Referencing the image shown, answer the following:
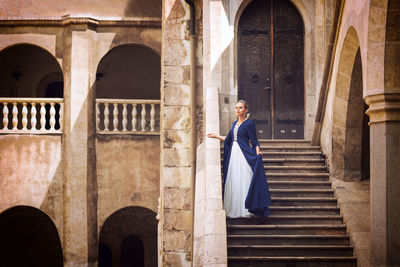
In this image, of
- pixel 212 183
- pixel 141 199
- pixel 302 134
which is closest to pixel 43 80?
pixel 141 199

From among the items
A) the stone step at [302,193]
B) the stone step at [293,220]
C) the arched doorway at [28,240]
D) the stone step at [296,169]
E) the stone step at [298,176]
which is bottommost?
the arched doorway at [28,240]

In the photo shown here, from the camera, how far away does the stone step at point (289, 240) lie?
6.35 m

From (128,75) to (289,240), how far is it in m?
10.0

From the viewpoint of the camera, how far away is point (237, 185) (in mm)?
6684

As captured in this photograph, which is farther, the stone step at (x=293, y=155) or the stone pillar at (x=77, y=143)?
the stone pillar at (x=77, y=143)

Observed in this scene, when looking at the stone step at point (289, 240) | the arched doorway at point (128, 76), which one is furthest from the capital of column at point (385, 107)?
the arched doorway at point (128, 76)

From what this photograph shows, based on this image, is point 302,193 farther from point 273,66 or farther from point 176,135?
point 273,66

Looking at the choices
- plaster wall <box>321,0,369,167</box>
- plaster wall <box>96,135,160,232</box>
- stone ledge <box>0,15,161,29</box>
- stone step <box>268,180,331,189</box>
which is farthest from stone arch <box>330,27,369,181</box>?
stone ledge <box>0,15,161,29</box>

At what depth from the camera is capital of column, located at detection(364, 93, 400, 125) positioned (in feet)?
15.5

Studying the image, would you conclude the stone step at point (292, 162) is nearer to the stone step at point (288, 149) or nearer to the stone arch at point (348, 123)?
the stone step at point (288, 149)

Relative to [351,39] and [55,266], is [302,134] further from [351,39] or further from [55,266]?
[55,266]

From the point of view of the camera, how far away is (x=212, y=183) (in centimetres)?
616

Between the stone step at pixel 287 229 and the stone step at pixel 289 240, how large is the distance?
0.14 metres

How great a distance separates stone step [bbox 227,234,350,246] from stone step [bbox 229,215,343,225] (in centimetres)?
33
